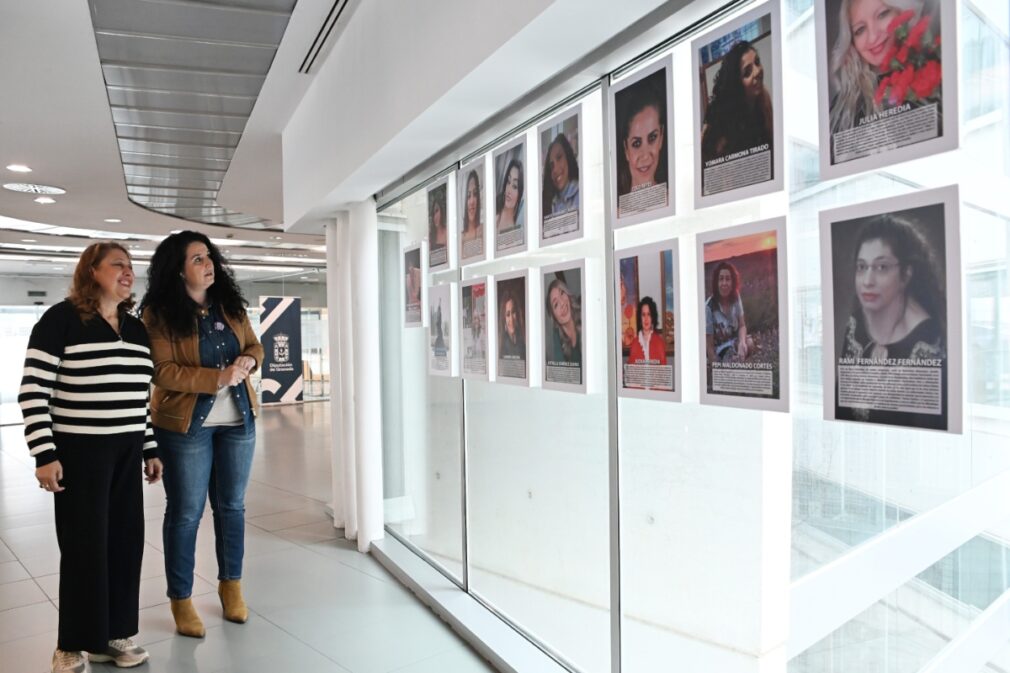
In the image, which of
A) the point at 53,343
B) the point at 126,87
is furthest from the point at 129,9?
the point at 53,343

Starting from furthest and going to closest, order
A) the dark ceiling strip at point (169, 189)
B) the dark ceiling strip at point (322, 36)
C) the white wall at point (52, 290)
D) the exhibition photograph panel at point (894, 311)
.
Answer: the white wall at point (52, 290)
the dark ceiling strip at point (169, 189)
the dark ceiling strip at point (322, 36)
the exhibition photograph panel at point (894, 311)

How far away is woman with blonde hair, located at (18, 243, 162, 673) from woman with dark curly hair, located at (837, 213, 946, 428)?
287cm

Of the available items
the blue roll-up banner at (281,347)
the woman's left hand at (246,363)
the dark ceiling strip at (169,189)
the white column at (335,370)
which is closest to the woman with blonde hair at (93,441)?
the woman's left hand at (246,363)

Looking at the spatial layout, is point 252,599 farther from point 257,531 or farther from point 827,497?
point 827,497

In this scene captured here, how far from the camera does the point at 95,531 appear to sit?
2.97m

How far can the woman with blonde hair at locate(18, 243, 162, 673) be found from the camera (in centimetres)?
289

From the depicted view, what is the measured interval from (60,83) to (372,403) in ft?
9.67

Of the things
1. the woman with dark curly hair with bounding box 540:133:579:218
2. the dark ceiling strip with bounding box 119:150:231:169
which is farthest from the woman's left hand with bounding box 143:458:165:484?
the dark ceiling strip with bounding box 119:150:231:169

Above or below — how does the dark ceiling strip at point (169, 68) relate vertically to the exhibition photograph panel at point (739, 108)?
above

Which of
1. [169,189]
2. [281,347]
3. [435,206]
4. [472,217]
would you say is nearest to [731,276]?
[472,217]

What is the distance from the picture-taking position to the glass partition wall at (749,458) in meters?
1.43

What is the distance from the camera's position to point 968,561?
4.89ft

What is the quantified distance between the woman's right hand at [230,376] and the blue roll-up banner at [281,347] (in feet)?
40.4

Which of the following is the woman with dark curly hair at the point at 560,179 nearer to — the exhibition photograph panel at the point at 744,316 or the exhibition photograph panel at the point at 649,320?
the exhibition photograph panel at the point at 649,320
